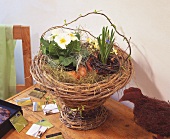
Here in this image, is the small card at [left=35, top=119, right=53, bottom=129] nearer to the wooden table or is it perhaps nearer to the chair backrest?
the wooden table

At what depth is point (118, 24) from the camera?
1.00 metres

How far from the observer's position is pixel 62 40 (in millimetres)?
854

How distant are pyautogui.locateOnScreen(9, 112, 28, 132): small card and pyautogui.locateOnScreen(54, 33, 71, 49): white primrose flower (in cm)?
33

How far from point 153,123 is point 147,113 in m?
0.04

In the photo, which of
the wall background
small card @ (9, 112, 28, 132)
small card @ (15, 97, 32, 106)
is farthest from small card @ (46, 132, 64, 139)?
the wall background

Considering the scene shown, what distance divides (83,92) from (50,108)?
322 mm

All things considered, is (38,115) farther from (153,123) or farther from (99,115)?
(153,123)

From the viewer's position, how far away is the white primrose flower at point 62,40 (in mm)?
844

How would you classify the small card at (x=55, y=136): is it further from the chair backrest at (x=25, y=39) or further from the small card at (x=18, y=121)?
the chair backrest at (x=25, y=39)

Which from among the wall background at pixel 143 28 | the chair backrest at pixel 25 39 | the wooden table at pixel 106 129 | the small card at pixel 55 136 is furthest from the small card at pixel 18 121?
the wall background at pixel 143 28

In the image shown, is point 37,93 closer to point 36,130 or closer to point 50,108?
point 50,108

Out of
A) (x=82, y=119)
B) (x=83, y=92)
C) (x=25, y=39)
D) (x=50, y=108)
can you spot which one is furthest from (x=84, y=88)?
(x=25, y=39)

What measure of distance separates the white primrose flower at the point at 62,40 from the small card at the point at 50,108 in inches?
12.6

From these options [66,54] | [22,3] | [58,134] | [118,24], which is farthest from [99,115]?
[22,3]
